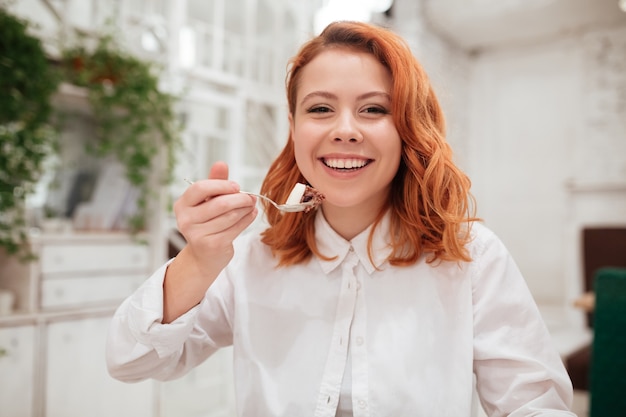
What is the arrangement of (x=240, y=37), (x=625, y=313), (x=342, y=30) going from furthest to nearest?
(x=240, y=37)
(x=625, y=313)
(x=342, y=30)

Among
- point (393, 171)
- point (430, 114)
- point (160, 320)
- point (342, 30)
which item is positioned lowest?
point (160, 320)

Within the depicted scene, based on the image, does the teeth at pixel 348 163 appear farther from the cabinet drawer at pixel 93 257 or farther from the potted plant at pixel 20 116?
the cabinet drawer at pixel 93 257

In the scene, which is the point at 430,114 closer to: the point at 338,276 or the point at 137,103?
the point at 338,276

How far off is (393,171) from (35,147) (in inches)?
63.3

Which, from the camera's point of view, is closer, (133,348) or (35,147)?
(133,348)

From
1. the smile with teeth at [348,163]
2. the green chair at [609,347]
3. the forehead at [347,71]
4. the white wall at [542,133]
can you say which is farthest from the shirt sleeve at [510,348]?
the white wall at [542,133]

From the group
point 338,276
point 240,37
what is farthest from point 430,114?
point 240,37

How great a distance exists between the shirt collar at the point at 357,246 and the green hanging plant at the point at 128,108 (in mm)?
1522

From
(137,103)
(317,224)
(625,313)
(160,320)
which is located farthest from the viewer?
(137,103)

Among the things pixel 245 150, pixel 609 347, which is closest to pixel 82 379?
pixel 609 347

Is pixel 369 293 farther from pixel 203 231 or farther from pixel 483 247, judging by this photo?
pixel 203 231

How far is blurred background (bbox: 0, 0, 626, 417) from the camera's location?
7.19 feet

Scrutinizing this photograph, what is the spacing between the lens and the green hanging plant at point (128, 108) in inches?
90.8

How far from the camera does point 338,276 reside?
1199 millimetres
